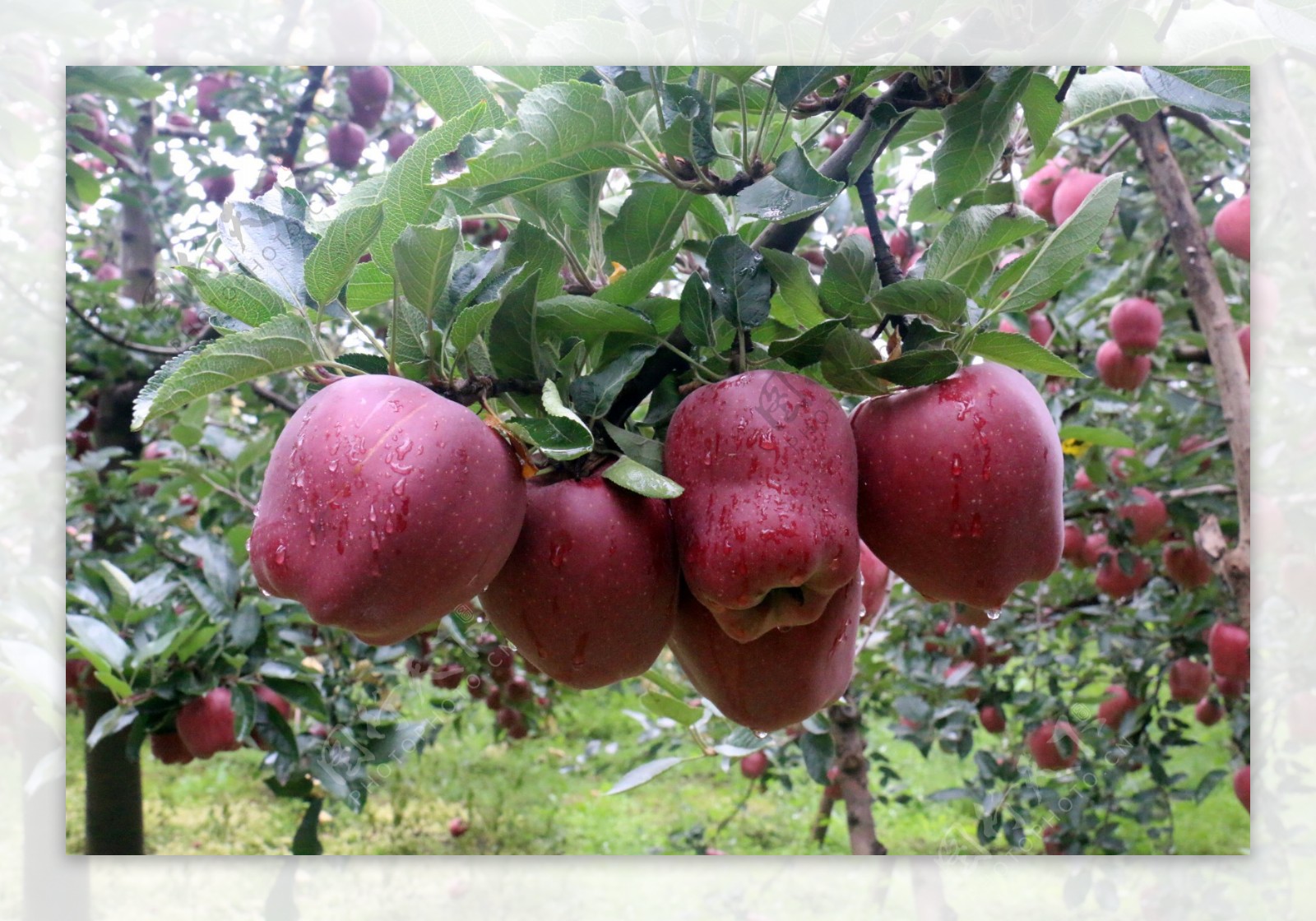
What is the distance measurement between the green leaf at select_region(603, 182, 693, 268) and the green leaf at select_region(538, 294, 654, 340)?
0.24 feet

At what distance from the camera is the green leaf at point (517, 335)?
53cm

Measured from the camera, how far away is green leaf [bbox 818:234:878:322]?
22.0 inches

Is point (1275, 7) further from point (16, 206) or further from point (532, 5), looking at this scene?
point (16, 206)

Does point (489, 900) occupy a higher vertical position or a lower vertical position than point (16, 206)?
lower

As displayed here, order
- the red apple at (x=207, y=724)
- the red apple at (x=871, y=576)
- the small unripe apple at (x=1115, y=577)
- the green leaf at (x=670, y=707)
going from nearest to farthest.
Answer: the red apple at (x=871, y=576), the green leaf at (x=670, y=707), the red apple at (x=207, y=724), the small unripe apple at (x=1115, y=577)

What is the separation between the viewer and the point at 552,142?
1.76ft

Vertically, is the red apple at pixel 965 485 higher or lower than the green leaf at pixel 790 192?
lower

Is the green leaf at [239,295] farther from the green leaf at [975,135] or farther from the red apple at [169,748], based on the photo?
the red apple at [169,748]

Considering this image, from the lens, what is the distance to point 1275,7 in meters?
0.69

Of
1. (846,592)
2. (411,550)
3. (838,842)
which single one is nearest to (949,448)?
(846,592)

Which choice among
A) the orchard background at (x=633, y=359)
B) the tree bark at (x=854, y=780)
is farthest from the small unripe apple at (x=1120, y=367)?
the tree bark at (x=854, y=780)

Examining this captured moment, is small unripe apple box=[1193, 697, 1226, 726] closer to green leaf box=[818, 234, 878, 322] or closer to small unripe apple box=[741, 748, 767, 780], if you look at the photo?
small unripe apple box=[741, 748, 767, 780]

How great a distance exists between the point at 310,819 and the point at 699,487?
1.23 m

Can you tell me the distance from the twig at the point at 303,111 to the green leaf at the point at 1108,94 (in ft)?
4.07
